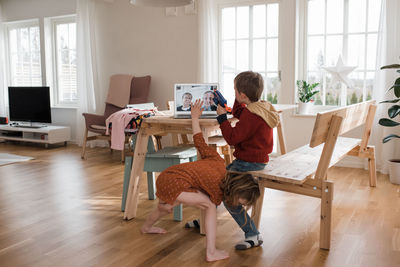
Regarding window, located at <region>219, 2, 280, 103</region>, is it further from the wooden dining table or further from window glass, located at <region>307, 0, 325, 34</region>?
the wooden dining table

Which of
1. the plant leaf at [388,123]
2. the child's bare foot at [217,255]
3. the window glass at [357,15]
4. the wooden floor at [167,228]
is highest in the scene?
the window glass at [357,15]

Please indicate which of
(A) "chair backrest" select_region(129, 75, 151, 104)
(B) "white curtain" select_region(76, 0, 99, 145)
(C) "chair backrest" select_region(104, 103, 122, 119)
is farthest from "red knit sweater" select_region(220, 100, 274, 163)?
(B) "white curtain" select_region(76, 0, 99, 145)

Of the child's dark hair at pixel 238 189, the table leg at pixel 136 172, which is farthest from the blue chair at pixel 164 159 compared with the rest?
the child's dark hair at pixel 238 189

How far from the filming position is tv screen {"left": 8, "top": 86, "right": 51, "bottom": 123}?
19.4 feet

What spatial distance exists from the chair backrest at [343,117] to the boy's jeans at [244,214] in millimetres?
365

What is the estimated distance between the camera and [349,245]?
2.32 metres

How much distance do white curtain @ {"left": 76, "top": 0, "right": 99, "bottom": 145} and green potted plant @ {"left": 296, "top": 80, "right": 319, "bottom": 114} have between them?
9.53 feet

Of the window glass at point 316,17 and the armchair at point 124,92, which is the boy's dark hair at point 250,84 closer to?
the window glass at point 316,17

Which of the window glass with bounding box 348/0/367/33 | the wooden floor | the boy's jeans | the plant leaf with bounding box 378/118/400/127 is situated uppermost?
the window glass with bounding box 348/0/367/33

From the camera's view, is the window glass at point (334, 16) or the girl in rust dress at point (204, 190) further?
the window glass at point (334, 16)

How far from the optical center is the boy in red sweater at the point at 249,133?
224 centimetres

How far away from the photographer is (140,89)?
17.6 feet

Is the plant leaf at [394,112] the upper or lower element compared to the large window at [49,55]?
lower

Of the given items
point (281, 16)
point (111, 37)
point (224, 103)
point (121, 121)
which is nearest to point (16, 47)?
point (111, 37)
